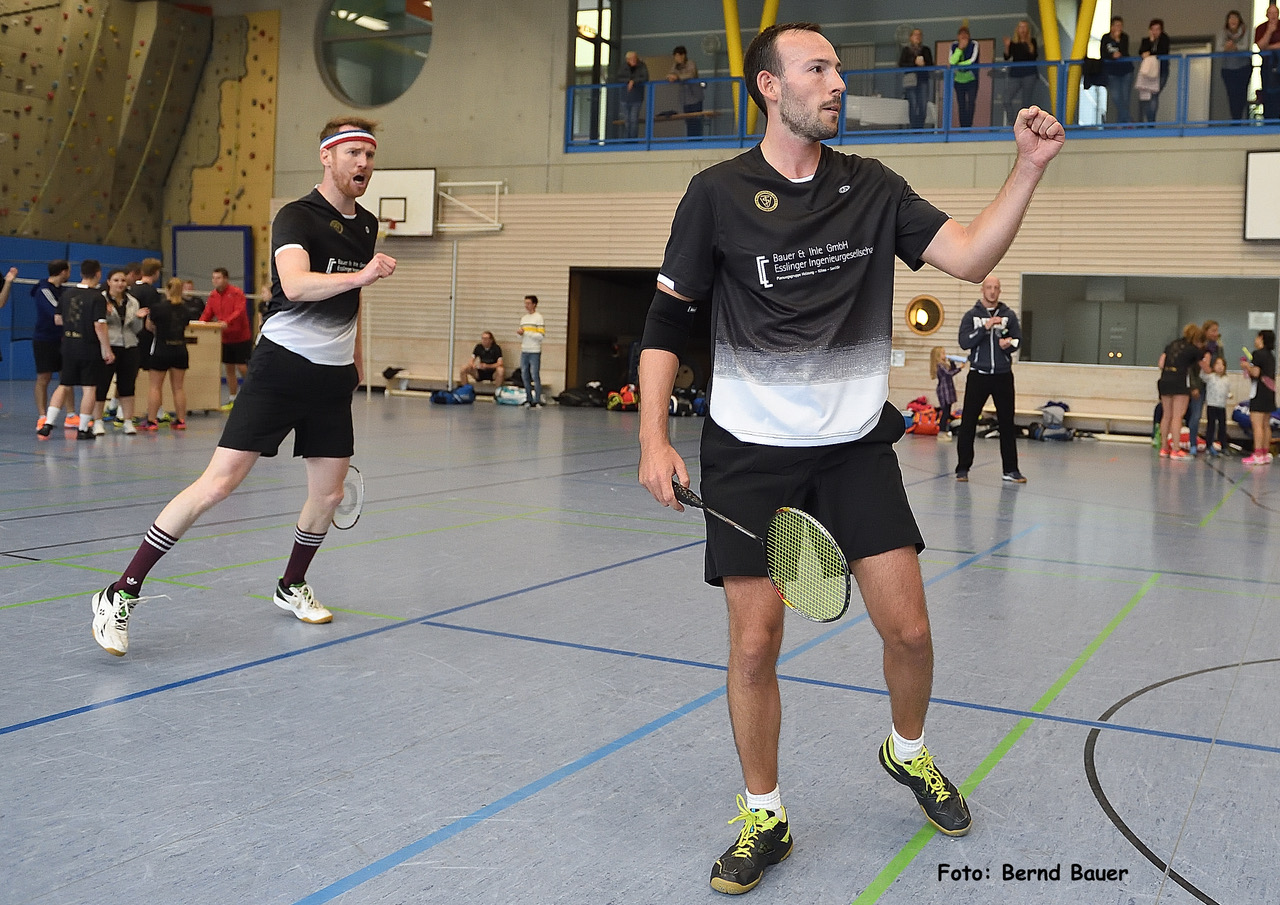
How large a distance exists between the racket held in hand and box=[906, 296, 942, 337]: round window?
744 inches

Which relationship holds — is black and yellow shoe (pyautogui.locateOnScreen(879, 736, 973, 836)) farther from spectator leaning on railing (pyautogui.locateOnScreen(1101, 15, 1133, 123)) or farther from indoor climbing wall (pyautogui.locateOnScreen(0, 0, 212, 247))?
indoor climbing wall (pyautogui.locateOnScreen(0, 0, 212, 247))

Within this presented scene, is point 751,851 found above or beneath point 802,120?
beneath

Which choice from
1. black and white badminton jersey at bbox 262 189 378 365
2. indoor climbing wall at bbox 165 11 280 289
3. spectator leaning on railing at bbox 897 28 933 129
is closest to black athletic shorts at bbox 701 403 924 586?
black and white badminton jersey at bbox 262 189 378 365

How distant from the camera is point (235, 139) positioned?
27.7 meters

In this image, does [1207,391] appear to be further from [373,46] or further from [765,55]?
[373,46]

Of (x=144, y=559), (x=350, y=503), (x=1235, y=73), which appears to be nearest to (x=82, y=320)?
(x=350, y=503)

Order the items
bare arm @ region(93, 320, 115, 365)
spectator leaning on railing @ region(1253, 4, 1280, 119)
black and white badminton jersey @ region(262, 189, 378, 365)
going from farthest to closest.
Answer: spectator leaning on railing @ region(1253, 4, 1280, 119), bare arm @ region(93, 320, 115, 365), black and white badminton jersey @ region(262, 189, 378, 365)

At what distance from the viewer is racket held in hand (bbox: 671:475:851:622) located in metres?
2.92

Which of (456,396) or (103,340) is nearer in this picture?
(103,340)

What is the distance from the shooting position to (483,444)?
14359mm

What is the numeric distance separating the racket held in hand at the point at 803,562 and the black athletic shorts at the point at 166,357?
13.0 m

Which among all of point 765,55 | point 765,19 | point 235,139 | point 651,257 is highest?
point 765,19

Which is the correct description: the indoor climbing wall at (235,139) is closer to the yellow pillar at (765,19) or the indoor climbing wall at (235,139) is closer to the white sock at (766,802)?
the yellow pillar at (765,19)

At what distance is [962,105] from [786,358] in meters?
19.8
